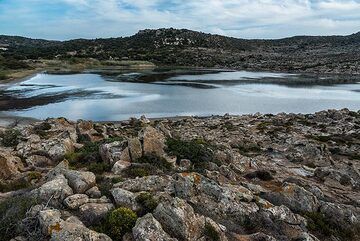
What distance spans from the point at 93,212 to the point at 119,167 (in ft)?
18.1

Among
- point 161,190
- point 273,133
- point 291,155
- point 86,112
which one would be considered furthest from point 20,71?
point 161,190

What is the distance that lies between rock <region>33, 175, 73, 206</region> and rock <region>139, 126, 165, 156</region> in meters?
6.80

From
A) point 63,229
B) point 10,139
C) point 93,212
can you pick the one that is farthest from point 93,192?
point 10,139

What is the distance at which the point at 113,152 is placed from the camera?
1973 cm

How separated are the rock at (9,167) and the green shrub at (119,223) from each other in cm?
724

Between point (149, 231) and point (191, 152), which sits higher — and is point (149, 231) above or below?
above

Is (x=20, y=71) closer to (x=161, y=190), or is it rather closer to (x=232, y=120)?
(x=232, y=120)

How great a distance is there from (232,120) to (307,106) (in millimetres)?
27080

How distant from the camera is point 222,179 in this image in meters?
19.1

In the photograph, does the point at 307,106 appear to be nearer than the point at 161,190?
No

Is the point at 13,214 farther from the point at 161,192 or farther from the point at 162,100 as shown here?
the point at 162,100

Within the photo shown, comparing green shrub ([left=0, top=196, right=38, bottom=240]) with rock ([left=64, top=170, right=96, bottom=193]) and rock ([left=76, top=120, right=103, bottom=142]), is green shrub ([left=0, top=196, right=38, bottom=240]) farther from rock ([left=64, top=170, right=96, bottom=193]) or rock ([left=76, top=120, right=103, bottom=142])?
rock ([left=76, top=120, right=103, bottom=142])

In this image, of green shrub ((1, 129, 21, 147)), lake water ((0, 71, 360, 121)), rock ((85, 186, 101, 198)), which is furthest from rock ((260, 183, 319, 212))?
lake water ((0, 71, 360, 121))

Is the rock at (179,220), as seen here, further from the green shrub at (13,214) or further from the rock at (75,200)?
the green shrub at (13,214)
